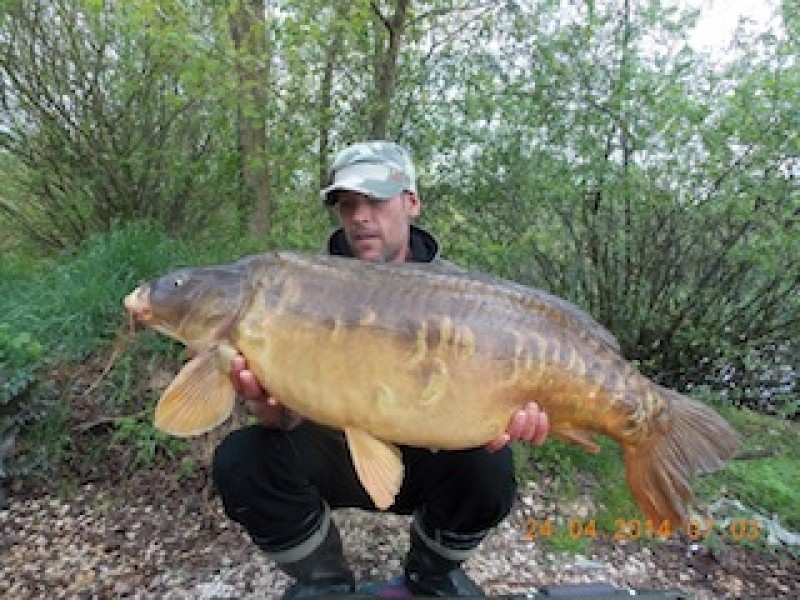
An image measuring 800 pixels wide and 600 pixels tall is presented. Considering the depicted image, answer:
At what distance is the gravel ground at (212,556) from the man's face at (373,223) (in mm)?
798

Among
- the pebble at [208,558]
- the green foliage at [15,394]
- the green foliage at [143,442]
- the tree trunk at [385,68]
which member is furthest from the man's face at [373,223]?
the tree trunk at [385,68]

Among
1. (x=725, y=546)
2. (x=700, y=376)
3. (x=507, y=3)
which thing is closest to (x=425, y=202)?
(x=507, y=3)

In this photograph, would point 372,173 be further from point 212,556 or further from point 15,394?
point 15,394

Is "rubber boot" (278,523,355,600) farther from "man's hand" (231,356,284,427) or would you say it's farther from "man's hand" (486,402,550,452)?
"man's hand" (486,402,550,452)

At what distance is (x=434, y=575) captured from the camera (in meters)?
1.67

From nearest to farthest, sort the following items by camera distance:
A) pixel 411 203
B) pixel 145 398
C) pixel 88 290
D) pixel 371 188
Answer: pixel 371 188 → pixel 411 203 → pixel 145 398 → pixel 88 290

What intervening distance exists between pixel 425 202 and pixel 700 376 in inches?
57.8

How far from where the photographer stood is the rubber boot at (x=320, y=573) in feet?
5.34

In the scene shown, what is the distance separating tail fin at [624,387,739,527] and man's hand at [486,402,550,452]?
18cm

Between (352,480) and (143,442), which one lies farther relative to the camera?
(143,442)

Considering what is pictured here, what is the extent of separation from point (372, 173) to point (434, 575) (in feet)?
2.87

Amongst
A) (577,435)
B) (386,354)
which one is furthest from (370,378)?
(577,435)

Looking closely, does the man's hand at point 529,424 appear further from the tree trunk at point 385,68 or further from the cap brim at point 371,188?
the tree trunk at point 385,68

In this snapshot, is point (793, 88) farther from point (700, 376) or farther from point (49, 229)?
point (49, 229)
